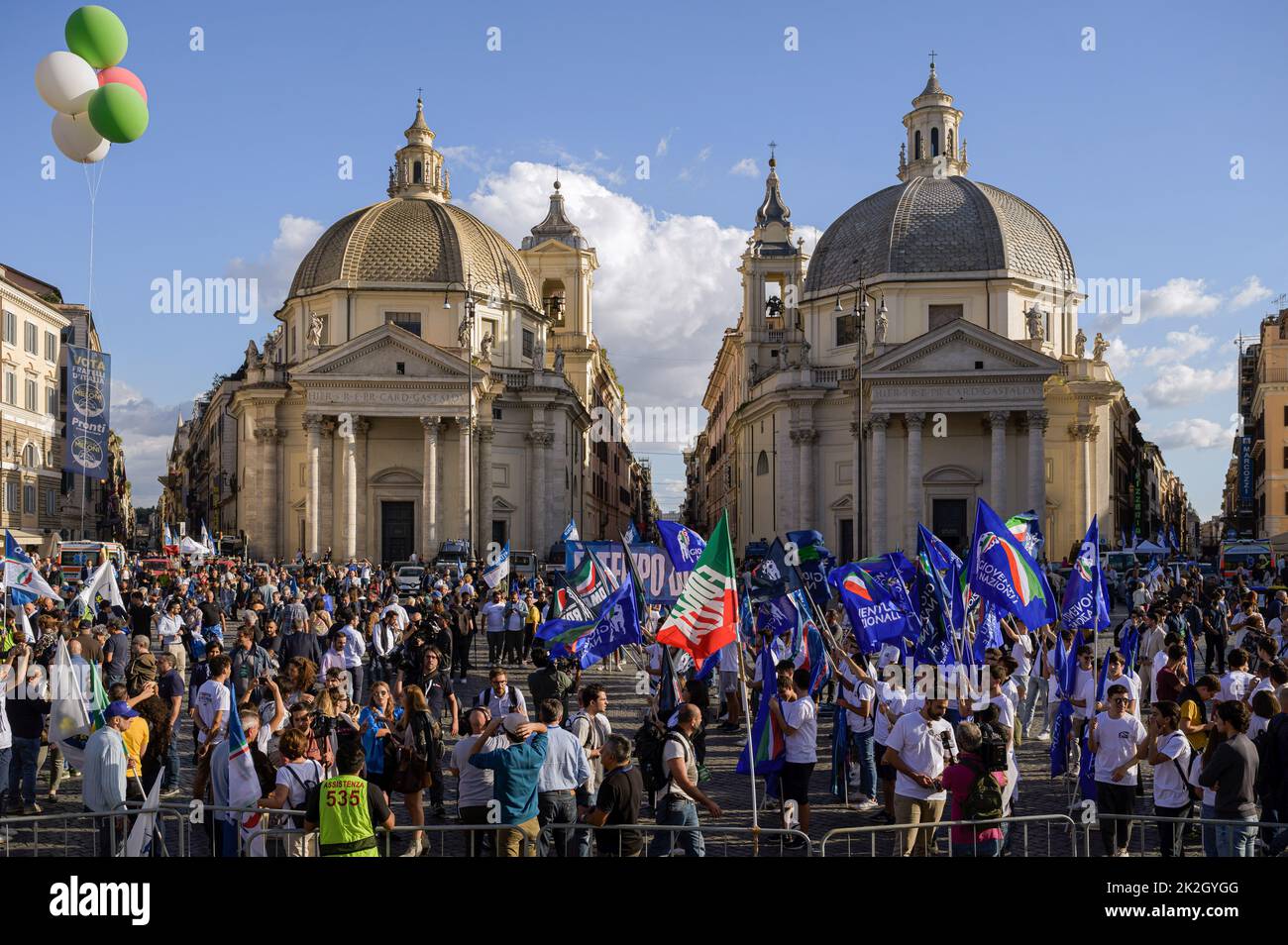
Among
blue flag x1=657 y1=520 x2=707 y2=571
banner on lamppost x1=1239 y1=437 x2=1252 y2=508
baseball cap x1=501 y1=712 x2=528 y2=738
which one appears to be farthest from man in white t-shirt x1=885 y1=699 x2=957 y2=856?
banner on lamppost x1=1239 y1=437 x2=1252 y2=508

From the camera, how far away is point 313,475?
2397 inches

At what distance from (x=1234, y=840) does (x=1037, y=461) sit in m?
51.4

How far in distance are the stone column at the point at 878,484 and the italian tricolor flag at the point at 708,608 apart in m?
49.1

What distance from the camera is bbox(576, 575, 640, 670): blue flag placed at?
1742 centimetres

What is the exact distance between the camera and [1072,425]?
63531 millimetres

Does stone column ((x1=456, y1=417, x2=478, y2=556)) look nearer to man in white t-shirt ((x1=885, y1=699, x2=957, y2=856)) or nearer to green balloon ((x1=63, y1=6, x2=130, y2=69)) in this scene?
green balloon ((x1=63, y1=6, x2=130, y2=69))

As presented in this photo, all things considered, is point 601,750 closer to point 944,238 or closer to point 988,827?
point 988,827

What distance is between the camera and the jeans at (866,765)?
14.6 metres

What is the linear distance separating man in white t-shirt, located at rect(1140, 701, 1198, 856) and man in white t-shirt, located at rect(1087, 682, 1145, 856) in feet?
1.46

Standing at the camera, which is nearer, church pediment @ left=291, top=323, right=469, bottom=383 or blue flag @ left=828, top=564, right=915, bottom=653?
blue flag @ left=828, top=564, right=915, bottom=653

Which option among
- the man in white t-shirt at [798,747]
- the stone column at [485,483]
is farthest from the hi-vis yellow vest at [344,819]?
the stone column at [485,483]

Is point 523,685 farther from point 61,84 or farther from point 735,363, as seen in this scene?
point 735,363

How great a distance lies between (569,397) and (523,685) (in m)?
43.5
